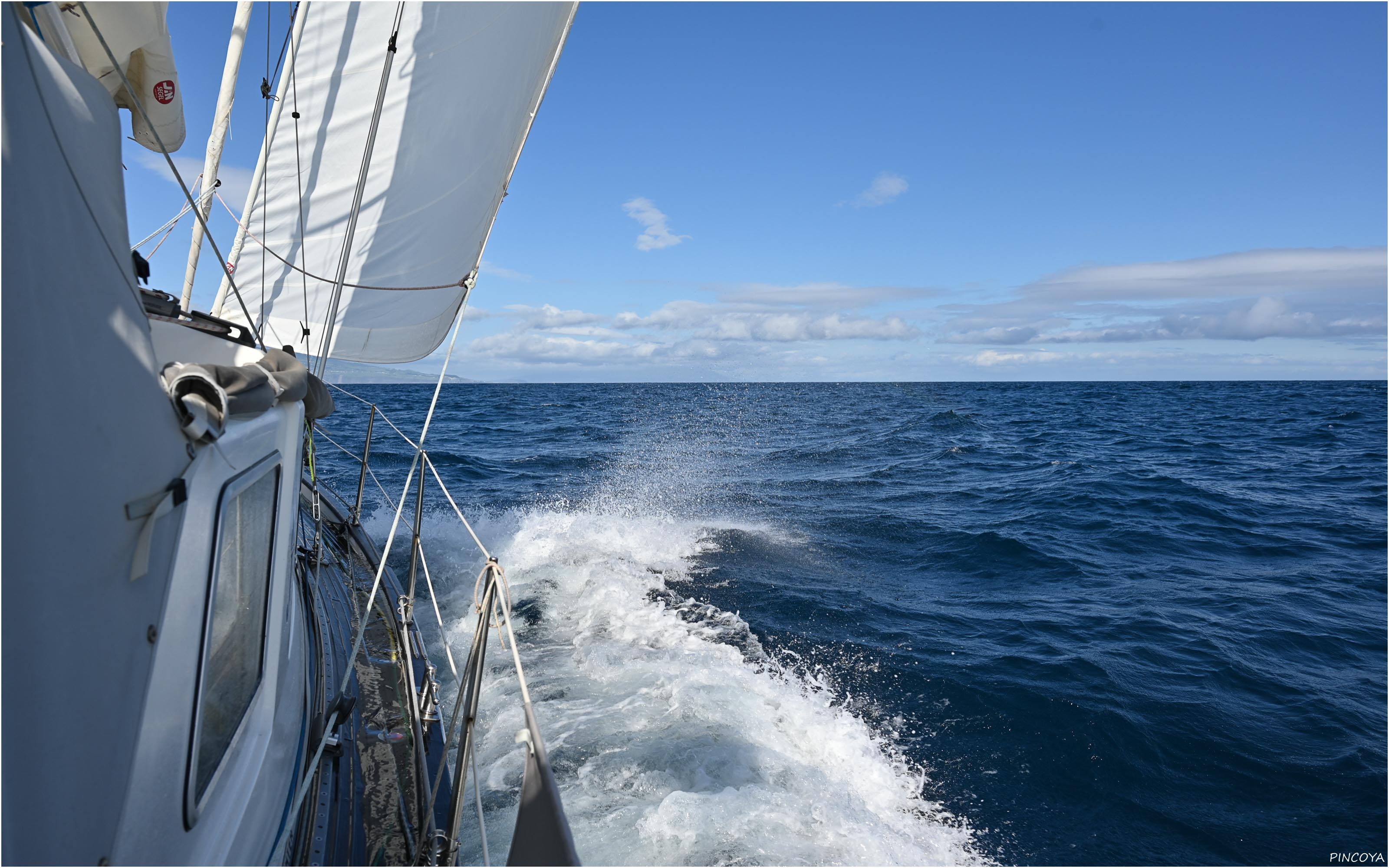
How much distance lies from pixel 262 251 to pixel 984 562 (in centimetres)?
869

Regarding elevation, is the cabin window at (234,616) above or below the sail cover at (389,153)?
below

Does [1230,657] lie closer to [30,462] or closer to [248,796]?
[248,796]

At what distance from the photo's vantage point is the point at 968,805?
4.43 meters

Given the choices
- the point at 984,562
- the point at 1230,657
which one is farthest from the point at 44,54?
the point at 984,562

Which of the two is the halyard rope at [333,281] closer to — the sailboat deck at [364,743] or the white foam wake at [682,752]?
the sailboat deck at [364,743]

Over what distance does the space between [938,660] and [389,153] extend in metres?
6.05

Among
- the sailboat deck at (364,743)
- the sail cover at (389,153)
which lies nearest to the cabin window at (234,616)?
the sailboat deck at (364,743)

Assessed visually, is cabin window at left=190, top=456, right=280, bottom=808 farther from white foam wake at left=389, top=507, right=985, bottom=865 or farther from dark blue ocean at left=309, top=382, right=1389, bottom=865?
dark blue ocean at left=309, top=382, right=1389, bottom=865

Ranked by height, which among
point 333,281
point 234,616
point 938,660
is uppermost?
point 333,281

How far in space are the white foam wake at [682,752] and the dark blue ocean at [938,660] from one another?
0.07 ft

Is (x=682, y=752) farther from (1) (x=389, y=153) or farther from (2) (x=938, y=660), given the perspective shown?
(1) (x=389, y=153)

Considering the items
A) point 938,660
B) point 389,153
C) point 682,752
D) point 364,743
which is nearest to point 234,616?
point 364,743

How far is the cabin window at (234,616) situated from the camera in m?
1.72

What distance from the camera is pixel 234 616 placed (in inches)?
77.6
